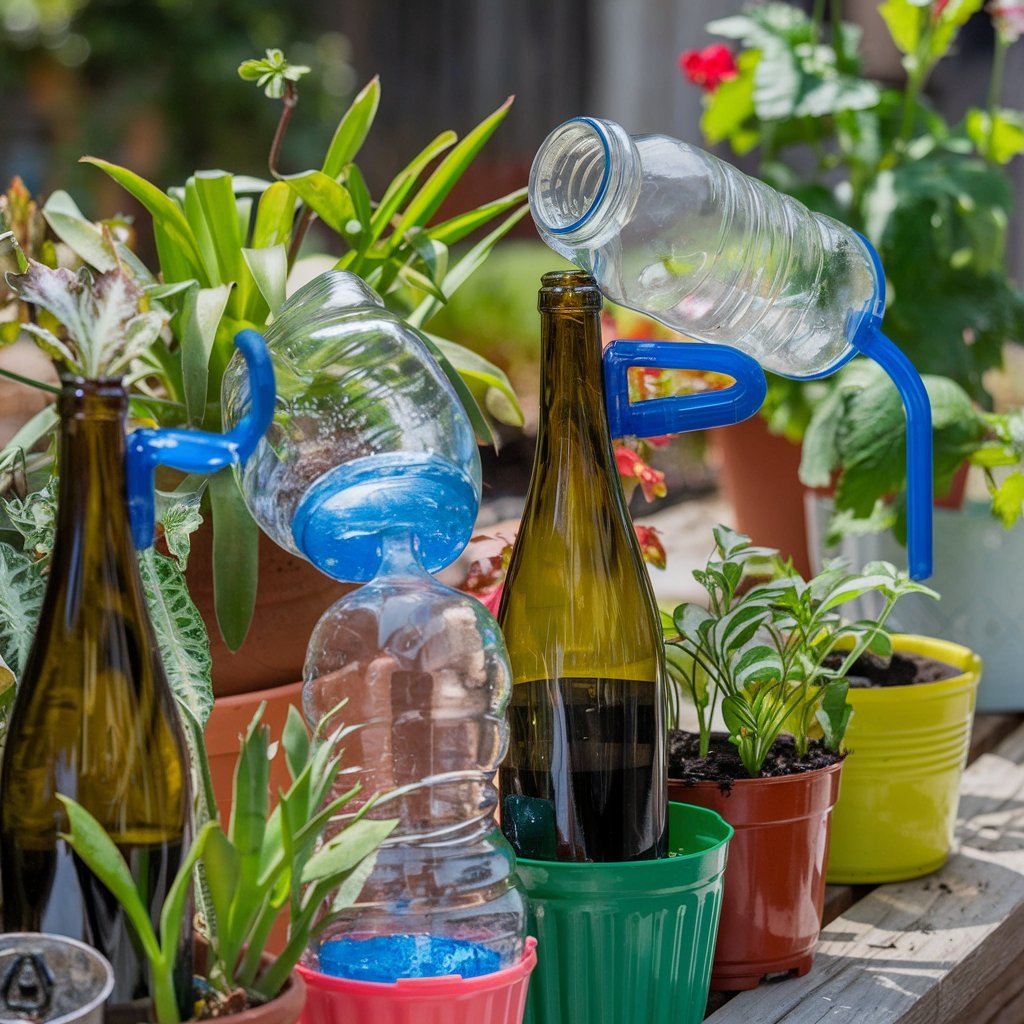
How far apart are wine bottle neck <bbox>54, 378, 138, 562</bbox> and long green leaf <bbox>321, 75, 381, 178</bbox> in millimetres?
496

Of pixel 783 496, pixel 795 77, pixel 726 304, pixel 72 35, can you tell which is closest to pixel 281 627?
pixel 726 304

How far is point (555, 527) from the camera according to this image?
757mm

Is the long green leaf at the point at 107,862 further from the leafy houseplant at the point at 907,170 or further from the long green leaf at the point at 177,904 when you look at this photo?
the leafy houseplant at the point at 907,170

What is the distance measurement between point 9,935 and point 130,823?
65 mm

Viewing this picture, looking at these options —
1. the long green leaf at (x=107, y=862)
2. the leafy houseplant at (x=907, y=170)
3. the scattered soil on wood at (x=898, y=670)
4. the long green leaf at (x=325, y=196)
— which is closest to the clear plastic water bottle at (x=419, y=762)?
the long green leaf at (x=107, y=862)

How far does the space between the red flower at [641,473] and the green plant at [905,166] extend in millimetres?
551

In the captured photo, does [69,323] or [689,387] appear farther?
[689,387]

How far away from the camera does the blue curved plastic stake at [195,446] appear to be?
1.84ft

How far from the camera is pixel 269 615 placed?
→ 0.92 m

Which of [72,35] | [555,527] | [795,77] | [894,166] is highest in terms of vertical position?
[72,35]

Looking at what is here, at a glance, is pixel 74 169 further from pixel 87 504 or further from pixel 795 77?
pixel 87 504

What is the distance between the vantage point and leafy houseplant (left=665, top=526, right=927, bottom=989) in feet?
2.66

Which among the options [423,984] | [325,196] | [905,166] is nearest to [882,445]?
[905,166]

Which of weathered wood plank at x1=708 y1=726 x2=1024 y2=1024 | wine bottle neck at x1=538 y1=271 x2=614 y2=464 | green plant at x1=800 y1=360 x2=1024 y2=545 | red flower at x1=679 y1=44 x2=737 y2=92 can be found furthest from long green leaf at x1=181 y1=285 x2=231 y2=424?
red flower at x1=679 y1=44 x2=737 y2=92
